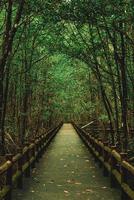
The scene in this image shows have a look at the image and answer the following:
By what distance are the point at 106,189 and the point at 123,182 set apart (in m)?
1.59

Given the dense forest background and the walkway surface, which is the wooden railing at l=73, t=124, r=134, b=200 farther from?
the dense forest background

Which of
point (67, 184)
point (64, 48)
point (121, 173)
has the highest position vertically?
point (64, 48)

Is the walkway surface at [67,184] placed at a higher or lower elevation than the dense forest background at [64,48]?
lower

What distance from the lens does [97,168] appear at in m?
15.3

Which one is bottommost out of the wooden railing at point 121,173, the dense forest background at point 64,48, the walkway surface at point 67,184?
the walkway surface at point 67,184

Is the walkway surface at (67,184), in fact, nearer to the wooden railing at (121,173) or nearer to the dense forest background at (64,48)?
the wooden railing at (121,173)

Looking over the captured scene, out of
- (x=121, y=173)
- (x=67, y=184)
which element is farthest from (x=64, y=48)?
(x=121, y=173)

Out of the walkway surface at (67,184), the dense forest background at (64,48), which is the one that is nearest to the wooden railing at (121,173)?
the walkway surface at (67,184)

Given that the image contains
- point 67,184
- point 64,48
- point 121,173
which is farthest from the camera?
point 64,48

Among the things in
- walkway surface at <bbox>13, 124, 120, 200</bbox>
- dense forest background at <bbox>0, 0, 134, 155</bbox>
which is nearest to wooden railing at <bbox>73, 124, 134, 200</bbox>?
walkway surface at <bbox>13, 124, 120, 200</bbox>

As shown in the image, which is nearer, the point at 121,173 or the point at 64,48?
the point at 121,173

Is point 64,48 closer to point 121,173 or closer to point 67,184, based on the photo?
point 67,184

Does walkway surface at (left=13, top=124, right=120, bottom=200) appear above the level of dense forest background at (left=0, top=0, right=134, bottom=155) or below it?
below

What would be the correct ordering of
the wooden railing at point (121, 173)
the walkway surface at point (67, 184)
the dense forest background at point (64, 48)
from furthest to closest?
1. the dense forest background at point (64, 48)
2. the walkway surface at point (67, 184)
3. the wooden railing at point (121, 173)
